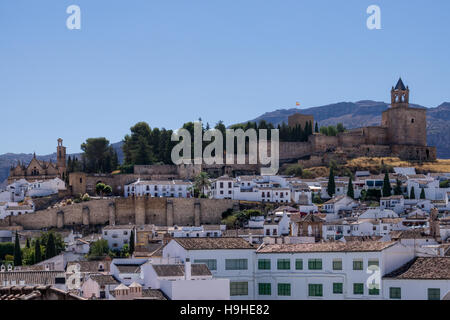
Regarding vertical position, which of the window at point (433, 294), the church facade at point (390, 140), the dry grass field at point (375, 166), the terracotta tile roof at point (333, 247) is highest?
the church facade at point (390, 140)

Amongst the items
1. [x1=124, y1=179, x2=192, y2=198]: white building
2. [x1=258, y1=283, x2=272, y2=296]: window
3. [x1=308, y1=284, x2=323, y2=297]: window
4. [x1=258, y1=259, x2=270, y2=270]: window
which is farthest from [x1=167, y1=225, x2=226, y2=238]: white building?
[x1=308, y1=284, x2=323, y2=297]: window

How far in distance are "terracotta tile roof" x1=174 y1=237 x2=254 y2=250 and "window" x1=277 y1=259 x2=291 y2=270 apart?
48.8 inches

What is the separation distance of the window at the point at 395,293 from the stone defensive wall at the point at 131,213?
3960cm

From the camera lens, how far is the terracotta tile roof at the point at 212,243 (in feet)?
90.3

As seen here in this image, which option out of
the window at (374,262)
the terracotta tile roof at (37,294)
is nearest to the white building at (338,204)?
the window at (374,262)

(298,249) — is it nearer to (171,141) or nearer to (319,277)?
(319,277)

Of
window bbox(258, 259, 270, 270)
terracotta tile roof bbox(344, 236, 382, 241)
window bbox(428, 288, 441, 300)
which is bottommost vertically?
terracotta tile roof bbox(344, 236, 382, 241)

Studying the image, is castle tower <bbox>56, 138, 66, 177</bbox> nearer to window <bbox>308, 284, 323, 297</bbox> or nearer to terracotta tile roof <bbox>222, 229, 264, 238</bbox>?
terracotta tile roof <bbox>222, 229, 264, 238</bbox>

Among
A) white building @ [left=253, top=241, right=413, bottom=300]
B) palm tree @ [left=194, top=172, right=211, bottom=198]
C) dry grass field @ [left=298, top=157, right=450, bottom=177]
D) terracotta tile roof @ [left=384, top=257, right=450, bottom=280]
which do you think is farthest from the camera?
dry grass field @ [left=298, top=157, right=450, bottom=177]

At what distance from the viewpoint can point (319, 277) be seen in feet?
87.3

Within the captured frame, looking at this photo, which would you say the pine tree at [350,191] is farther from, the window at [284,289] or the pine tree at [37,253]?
the window at [284,289]

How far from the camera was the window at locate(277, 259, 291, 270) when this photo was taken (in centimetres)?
2726
